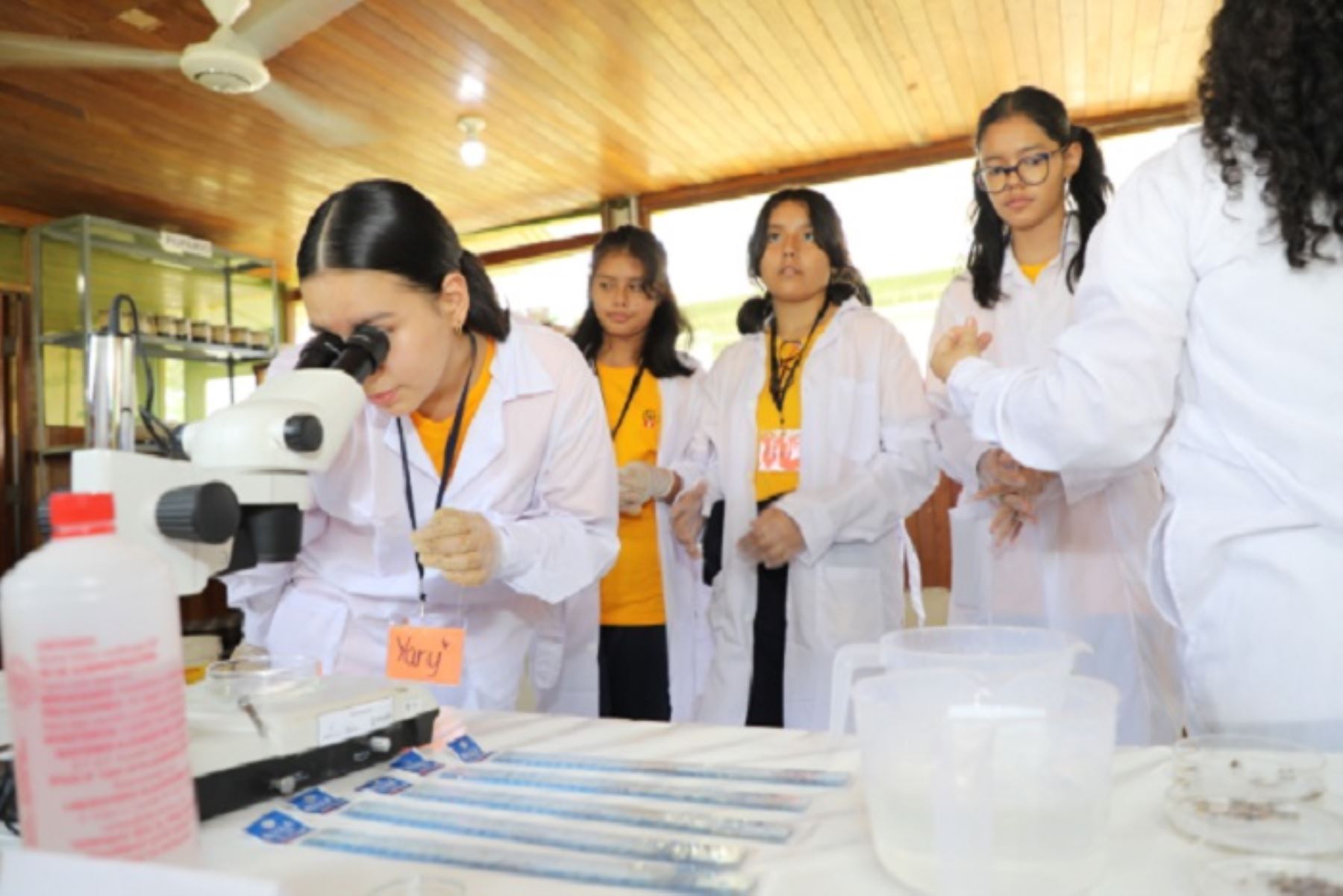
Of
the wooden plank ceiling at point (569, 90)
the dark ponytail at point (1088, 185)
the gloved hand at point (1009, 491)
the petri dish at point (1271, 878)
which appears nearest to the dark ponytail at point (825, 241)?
the dark ponytail at point (1088, 185)

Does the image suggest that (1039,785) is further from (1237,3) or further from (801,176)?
(801,176)

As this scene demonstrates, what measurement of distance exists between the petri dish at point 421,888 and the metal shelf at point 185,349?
4905 mm

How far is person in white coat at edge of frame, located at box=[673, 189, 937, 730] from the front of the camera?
6.95 ft

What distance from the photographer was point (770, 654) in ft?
7.27

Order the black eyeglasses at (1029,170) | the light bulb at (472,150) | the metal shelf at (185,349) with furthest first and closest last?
the metal shelf at (185,349) → the light bulb at (472,150) → the black eyeglasses at (1029,170)

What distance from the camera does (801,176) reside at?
5039 millimetres

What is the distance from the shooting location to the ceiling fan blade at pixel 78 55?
8.89ft

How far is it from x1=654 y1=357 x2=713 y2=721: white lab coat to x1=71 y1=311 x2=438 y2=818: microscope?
1409 mm

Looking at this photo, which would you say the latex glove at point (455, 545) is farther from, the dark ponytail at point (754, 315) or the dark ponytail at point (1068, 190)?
the dark ponytail at point (754, 315)

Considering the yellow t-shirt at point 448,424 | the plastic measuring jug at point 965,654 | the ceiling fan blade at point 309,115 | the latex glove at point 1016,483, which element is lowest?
the plastic measuring jug at point 965,654

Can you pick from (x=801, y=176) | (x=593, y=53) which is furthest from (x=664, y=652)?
(x=801, y=176)

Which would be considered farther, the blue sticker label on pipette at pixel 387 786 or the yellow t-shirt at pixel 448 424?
the yellow t-shirt at pixel 448 424

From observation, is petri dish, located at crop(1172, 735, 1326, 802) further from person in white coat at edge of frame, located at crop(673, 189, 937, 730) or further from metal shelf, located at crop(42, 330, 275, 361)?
metal shelf, located at crop(42, 330, 275, 361)

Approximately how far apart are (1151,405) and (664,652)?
1501mm
